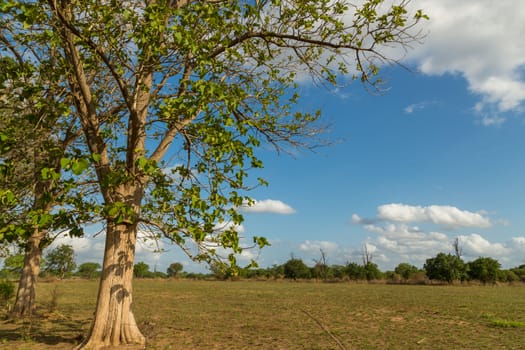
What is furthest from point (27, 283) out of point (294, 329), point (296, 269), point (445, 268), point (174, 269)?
point (174, 269)

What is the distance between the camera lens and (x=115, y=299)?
28.4 feet

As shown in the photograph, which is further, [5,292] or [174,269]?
[174,269]

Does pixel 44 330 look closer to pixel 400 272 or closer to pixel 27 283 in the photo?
pixel 27 283

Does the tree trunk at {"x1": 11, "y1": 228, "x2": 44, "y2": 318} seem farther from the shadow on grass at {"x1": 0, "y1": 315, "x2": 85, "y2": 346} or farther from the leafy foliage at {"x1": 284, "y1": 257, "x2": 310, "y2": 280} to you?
the leafy foliage at {"x1": 284, "y1": 257, "x2": 310, "y2": 280}

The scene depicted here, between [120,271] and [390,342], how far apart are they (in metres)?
7.35

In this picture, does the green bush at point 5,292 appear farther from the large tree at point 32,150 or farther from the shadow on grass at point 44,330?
the large tree at point 32,150

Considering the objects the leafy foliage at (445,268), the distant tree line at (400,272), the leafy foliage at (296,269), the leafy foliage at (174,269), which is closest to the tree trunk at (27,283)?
the distant tree line at (400,272)

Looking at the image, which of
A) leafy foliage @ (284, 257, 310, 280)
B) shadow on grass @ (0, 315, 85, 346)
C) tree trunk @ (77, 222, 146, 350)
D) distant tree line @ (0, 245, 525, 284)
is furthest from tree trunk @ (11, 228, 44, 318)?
leafy foliage @ (284, 257, 310, 280)

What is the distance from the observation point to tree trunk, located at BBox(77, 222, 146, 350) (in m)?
8.56

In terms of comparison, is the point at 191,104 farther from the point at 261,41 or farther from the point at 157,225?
the point at 261,41

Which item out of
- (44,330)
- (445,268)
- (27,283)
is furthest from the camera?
(445,268)

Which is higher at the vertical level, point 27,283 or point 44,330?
point 27,283

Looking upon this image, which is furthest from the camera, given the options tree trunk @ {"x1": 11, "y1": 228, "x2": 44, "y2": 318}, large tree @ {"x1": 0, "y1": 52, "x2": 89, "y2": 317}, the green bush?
the green bush

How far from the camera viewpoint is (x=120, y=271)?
8812 millimetres
